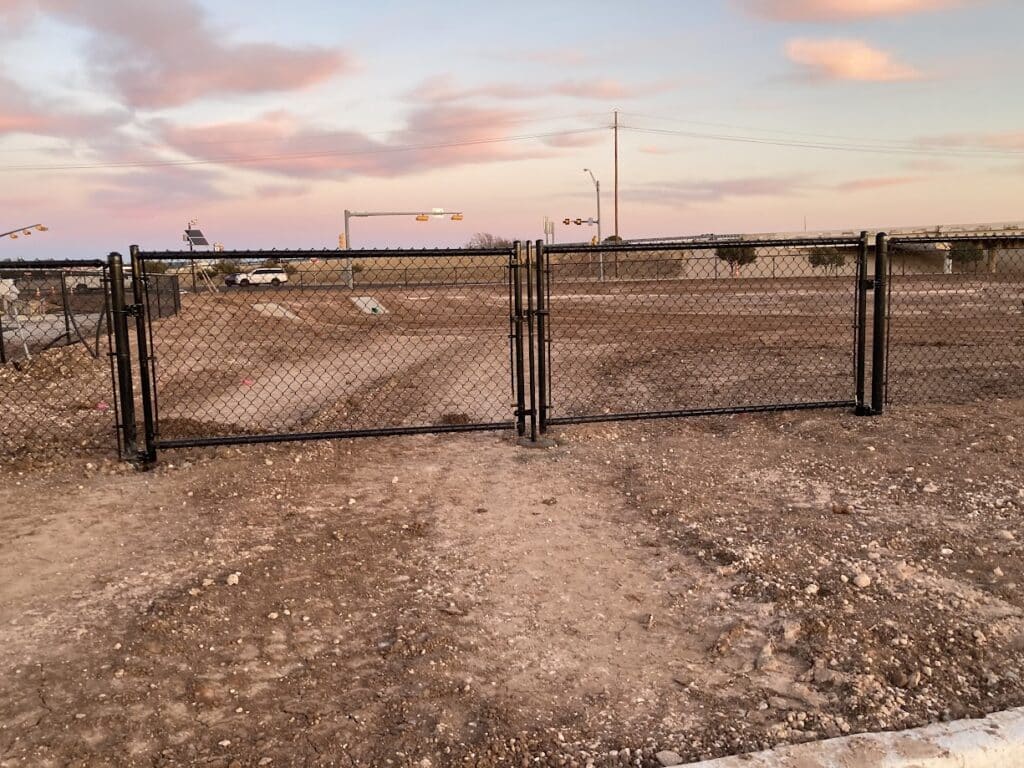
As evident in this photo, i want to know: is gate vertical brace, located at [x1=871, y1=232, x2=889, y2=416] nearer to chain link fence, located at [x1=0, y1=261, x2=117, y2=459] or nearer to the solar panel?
chain link fence, located at [x1=0, y1=261, x2=117, y2=459]

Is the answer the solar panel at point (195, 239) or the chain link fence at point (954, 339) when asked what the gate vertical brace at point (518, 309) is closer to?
the chain link fence at point (954, 339)

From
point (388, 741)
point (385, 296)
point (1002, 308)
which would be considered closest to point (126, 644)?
point (388, 741)

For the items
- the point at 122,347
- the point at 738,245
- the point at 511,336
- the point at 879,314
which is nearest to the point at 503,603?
the point at 511,336

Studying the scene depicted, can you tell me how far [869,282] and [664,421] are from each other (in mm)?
2125

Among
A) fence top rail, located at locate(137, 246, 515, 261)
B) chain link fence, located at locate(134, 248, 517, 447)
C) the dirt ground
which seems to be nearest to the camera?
the dirt ground

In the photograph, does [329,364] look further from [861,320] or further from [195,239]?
[195,239]

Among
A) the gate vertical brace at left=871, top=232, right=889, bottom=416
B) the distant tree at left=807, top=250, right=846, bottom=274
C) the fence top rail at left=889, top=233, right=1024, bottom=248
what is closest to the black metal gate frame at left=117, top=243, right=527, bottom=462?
the gate vertical brace at left=871, top=232, right=889, bottom=416

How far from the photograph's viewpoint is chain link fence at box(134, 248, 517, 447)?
666 cm

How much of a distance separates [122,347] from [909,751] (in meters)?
5.40

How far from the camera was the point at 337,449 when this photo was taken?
662 cm

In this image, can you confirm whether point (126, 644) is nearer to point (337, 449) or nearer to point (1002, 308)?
point (337, 449)

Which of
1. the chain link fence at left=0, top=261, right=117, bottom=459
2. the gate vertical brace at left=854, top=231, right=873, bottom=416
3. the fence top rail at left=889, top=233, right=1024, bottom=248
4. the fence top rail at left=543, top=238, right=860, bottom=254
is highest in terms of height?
the fence top rail at left=889, top=233, right=1024, bottom=248

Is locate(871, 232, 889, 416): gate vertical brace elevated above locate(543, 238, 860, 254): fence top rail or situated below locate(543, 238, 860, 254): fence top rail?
below

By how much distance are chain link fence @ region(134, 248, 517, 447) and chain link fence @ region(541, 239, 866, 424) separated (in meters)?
0.94
